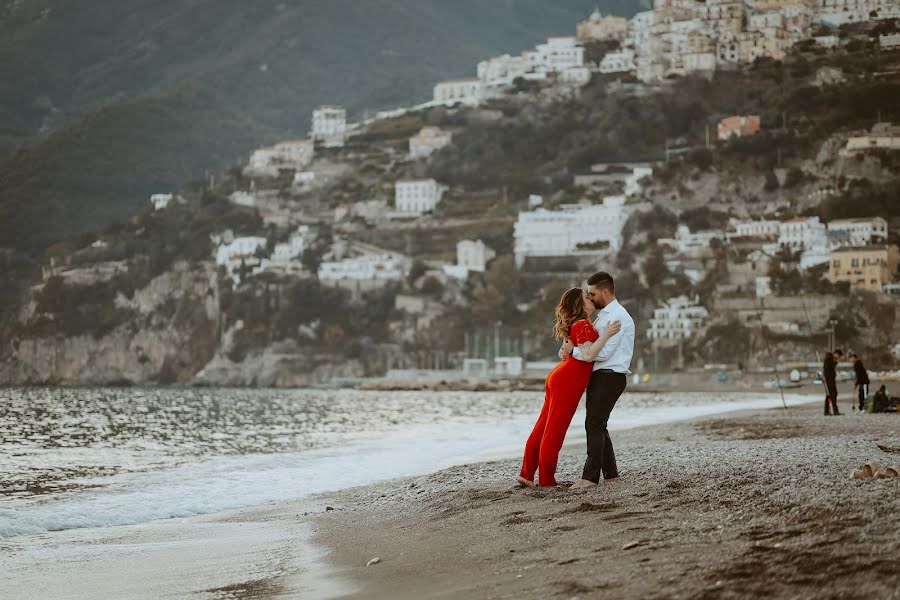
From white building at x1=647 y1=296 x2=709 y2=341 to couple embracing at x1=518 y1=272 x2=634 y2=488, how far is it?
94.5m

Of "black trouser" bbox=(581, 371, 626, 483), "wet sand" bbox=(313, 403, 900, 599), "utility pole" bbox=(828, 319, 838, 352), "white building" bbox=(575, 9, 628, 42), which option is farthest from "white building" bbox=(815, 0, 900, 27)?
"black trouser" bbox=(581, 371, 626, 483)

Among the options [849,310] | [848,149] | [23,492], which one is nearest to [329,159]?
[848,149]

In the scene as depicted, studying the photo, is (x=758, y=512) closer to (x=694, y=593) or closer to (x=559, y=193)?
(x=694, y=593)

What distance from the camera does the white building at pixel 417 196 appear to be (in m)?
139

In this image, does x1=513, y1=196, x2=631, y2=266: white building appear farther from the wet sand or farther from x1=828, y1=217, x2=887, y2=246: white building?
the wet sand

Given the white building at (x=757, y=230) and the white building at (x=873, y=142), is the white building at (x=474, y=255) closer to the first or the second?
the white building at (x=757, y=230)

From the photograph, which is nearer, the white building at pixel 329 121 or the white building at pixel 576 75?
the white building at pixel 576 75

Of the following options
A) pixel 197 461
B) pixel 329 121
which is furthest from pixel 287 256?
pixel 197 461

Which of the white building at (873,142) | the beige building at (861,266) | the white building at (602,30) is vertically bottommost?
the beige building at (861,266)

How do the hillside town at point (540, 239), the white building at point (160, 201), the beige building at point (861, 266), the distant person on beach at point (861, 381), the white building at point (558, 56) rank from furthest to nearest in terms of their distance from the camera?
the white building at point (160, 201) < the white building at point (558, 56) < the hillside town at point (540, 239) < the beige building at point (861, 266) < the distant person on beach at point (861, 381)

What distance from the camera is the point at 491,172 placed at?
479 feet

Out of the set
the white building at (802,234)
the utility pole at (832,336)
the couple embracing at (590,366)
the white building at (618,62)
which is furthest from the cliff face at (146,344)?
the couple embracing at (590,366)

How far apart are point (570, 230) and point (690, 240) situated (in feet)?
42.7

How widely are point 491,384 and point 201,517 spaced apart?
272 feet
